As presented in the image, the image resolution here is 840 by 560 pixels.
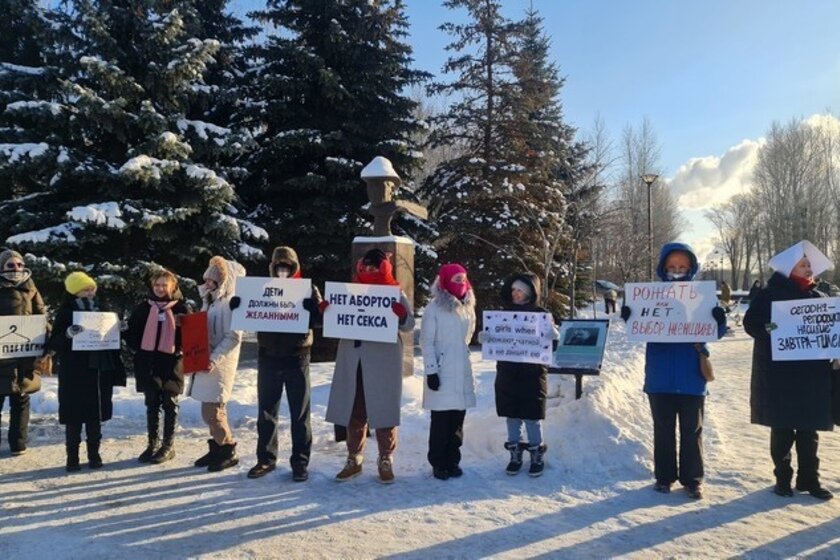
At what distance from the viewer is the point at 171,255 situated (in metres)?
12.4

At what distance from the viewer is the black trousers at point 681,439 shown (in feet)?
16.7

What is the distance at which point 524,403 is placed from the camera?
5535mm

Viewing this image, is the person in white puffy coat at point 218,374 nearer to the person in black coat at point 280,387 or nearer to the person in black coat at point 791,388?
the person in black coat at point 280,387

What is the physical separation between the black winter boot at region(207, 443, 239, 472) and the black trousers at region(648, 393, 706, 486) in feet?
13.0

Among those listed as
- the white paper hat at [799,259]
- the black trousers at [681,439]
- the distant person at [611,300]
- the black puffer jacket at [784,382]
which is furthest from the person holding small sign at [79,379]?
the distant person at [611,300]

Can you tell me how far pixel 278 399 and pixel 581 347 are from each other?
3.44 meters

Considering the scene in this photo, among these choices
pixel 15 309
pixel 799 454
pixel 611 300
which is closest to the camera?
pixel 799 454

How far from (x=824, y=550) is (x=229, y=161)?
511 inches

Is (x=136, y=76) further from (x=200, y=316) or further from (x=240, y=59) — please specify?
(x=200, y=316)

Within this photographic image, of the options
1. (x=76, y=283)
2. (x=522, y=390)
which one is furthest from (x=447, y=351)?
(x=76, y=283)

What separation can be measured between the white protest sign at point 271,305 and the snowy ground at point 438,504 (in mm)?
1399

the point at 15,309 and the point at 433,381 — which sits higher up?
the point at 15,309

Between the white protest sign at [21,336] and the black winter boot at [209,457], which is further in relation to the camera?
the white protest sign at [21,336]

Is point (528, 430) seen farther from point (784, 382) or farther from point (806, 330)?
point (806, 330)
